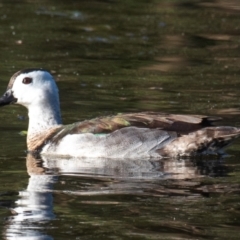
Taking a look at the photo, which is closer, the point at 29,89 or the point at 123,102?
the point at 29,89

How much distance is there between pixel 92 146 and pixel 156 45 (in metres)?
7.88

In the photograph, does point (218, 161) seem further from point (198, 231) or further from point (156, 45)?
point (156, 45)

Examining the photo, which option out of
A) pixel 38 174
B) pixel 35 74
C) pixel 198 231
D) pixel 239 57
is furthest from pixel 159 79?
pixel 198 231

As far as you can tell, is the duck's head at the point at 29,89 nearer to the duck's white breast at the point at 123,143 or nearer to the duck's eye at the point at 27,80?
the duck's eye at the point at 27,80

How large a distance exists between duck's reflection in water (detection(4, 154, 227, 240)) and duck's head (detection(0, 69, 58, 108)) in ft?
3.36

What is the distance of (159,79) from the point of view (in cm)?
1806

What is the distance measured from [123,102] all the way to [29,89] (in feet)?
7.93

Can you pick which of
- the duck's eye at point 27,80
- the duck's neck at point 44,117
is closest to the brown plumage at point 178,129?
the duck's neck at point 44,117

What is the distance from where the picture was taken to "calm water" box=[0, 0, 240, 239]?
33.2 feet

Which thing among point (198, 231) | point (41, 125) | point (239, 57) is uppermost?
point (239, 57)

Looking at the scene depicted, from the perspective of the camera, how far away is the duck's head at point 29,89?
14195 mm

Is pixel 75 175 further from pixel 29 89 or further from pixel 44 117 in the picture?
pixel 29 89

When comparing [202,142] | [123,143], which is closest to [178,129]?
[202,142]

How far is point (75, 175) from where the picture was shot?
12242 millimetres
